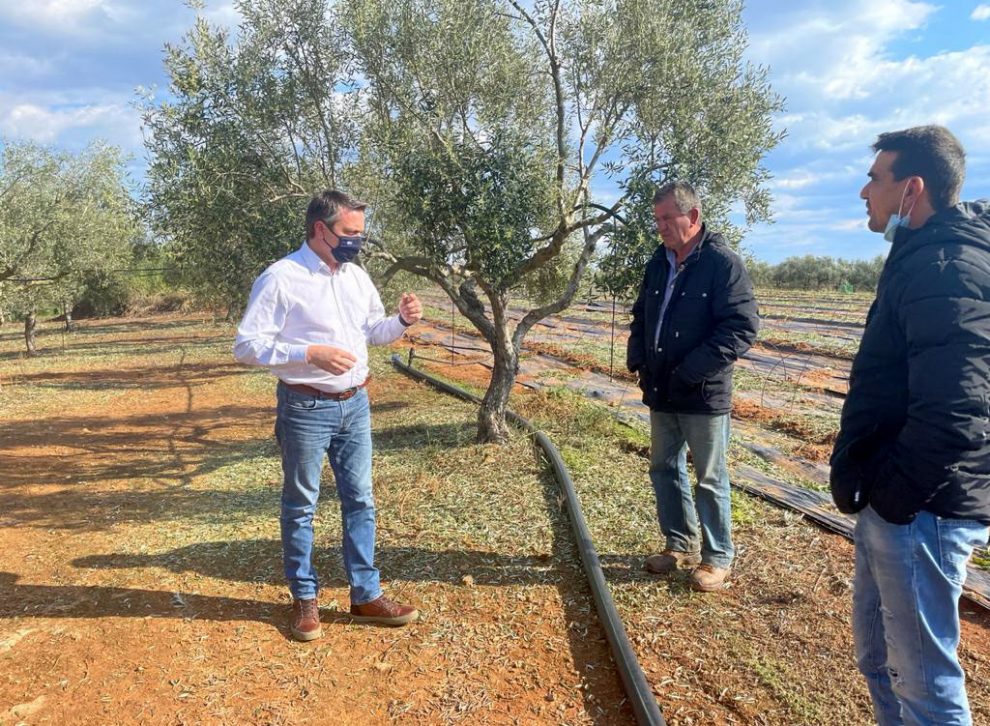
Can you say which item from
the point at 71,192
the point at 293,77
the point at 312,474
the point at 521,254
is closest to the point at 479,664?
the point at 312,474

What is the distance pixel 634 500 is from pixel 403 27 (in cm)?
515

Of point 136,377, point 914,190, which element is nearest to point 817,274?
point 136,377

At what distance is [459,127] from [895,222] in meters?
5.21

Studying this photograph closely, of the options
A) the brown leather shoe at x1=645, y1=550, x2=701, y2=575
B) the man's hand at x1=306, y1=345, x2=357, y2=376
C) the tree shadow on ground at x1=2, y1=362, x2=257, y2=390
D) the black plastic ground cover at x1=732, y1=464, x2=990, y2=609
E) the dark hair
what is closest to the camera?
the dark hair

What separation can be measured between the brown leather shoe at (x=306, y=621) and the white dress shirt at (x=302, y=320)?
4.36ft

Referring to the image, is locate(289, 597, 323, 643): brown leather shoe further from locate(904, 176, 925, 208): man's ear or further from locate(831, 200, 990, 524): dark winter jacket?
locate(904, 176, 925, 208): man's ear

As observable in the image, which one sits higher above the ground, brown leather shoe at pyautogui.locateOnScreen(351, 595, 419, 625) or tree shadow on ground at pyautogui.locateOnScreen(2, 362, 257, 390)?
brown leather shoe at pyautogui.locateOnScreen(351, 595, 419, 625)

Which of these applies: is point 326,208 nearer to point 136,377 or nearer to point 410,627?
point 410,627

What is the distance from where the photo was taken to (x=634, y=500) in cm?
589

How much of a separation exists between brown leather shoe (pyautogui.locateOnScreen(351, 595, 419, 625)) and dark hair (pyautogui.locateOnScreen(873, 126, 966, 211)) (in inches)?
136

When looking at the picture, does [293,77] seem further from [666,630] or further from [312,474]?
[666,630]

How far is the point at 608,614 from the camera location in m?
3.78

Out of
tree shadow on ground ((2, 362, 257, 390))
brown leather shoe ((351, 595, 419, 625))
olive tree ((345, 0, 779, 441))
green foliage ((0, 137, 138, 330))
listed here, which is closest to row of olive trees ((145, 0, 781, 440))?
olive tree ((345, 0, 779, 441))

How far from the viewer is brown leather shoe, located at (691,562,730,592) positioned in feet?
13.8
